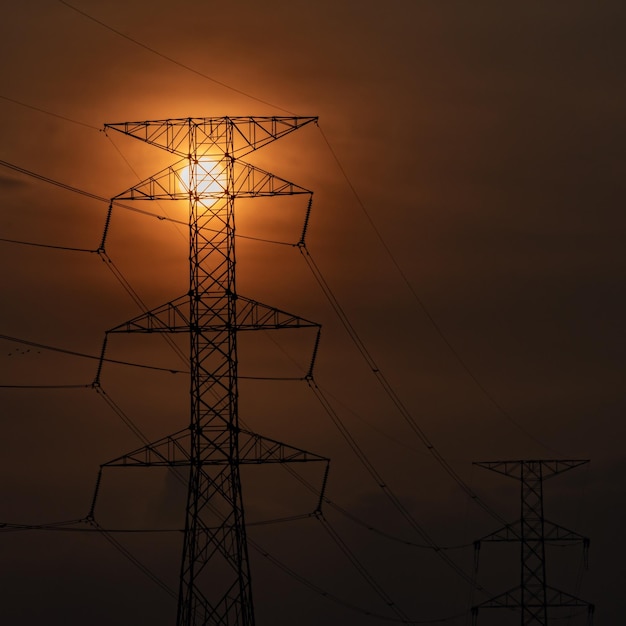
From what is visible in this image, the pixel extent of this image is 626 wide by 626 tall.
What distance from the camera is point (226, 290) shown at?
66.7 metres

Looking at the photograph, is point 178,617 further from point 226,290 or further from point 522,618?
point 522,618

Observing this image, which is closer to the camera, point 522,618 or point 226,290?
point 226,290

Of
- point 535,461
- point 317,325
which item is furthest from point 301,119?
point 535,461

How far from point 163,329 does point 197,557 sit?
24.9 ft

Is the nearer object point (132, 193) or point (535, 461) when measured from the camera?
point (132, 193)

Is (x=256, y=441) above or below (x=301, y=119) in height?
below

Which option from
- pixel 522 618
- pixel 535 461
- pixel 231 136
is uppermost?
pixel 231 136

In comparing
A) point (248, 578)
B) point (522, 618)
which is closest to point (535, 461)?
point (522, 618)

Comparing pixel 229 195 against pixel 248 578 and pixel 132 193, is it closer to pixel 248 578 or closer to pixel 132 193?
pixel 132 193

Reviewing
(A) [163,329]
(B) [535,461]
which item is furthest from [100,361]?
(B) [535,461]

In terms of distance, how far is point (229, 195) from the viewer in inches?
2670

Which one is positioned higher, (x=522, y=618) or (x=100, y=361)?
(x=100, y=361)

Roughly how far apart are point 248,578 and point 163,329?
29.4 ft

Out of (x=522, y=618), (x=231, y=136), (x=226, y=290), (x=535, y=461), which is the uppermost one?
(x=231, y=136)
